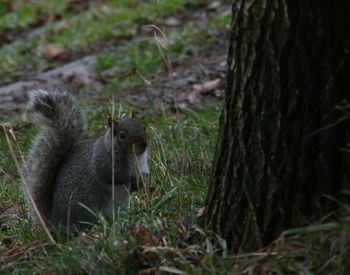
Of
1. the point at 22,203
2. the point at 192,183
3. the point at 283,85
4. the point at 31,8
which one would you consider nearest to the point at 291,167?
the point at 283,85

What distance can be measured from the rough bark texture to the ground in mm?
139

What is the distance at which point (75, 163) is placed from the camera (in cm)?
459

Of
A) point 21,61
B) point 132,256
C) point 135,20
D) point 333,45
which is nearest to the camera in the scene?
point 333,45

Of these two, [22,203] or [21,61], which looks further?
[21,61]

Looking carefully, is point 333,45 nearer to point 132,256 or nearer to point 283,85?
point 283,85

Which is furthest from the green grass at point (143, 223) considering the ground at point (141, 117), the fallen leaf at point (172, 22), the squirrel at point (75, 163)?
the fallen leaf at point (172, 22)

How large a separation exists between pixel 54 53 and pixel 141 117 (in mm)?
2871

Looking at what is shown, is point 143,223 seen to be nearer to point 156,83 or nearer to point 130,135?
point 130,135

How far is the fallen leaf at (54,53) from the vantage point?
29.0 feet

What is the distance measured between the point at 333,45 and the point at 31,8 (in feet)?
27.8

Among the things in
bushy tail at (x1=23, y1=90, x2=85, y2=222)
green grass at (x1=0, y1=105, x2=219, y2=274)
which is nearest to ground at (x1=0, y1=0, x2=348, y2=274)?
green grass at (x1=0, y1=105, x2=219, y2=274)

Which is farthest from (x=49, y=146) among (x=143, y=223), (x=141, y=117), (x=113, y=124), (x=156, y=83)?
(x=156, y=83)

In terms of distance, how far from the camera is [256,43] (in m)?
3.19

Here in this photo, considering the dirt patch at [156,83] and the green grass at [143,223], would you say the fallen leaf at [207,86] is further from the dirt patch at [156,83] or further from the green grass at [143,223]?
the green grass at [143,223]
